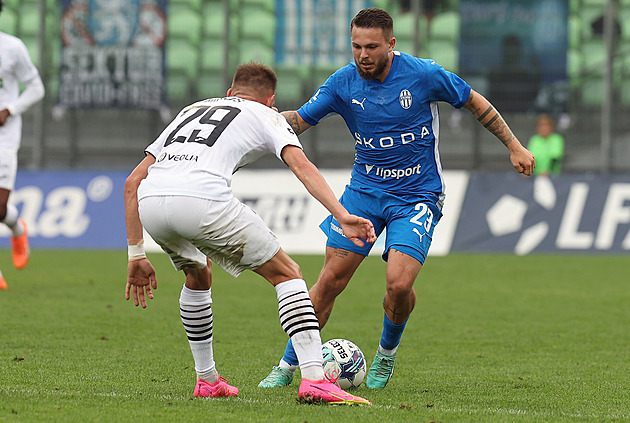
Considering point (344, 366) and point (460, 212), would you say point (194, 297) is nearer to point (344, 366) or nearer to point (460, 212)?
point (344, 366)

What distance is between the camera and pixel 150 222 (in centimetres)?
461

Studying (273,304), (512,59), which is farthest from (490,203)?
(273,304)

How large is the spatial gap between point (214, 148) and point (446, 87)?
1730 mm

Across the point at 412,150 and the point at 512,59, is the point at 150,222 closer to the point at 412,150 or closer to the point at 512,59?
the point at 412,150

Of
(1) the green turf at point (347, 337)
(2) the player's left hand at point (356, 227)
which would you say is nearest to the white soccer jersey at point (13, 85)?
(1) the green turf at point (347, 337)

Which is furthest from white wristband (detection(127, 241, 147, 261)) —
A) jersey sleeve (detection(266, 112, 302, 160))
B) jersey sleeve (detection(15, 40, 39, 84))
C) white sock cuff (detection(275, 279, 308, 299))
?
jersey sleeve (detection(15, 40, 39, 84))

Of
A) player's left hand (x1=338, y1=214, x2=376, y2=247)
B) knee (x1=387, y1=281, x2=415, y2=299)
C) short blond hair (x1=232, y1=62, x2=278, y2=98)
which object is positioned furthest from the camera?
knee (x1=387, y1=281, x2=415, y2=299)

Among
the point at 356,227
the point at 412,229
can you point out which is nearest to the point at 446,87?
the point at 412,229

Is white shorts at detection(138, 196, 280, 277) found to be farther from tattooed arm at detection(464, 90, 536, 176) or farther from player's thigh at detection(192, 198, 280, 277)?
tattooed arm at detection(464, 90, 536, 176)

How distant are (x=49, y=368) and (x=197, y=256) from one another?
143 cm

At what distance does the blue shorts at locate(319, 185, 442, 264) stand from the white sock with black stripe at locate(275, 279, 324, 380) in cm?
100

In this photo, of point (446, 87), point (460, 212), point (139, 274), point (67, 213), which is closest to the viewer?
point (139, 274)

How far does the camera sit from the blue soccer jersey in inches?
227

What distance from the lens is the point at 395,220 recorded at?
226 inches
